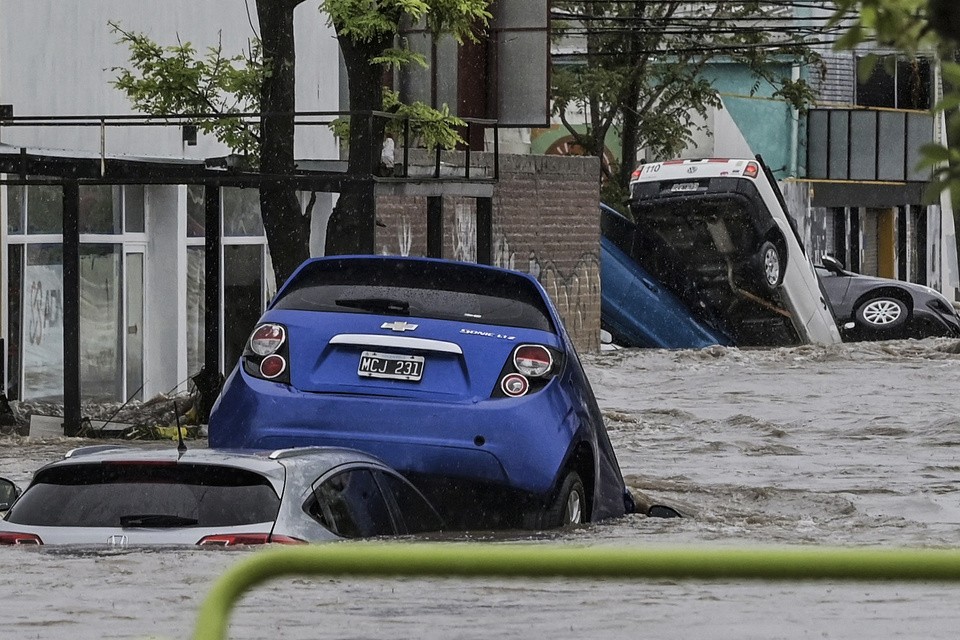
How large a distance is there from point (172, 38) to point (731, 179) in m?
11.0

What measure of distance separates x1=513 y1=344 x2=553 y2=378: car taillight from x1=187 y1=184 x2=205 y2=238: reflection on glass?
42.9 feet

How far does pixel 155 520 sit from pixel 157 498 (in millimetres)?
94

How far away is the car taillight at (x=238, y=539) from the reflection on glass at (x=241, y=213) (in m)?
15.9

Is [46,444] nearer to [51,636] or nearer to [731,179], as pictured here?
[51,636]

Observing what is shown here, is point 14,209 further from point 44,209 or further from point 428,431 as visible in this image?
point 428,431

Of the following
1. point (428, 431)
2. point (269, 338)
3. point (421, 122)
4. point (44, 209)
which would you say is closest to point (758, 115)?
point (44, 209)

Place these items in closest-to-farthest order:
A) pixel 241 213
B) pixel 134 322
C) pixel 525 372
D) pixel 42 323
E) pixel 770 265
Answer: pixel 525 372, pixel 42 323, pixel 134 322, pixel 241 213, pixel 770 265

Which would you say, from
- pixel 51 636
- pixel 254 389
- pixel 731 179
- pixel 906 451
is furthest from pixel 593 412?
pixel 731 179

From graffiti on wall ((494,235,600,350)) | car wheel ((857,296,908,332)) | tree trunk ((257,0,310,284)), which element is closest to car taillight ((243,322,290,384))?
tree trunk ((257,0,310,284))

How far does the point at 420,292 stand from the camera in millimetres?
8789

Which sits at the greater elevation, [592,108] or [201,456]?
[592,108]

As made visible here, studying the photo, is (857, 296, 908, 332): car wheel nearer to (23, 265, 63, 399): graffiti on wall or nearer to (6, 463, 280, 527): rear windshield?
(23, 265, 63, 399): graffiti on wall

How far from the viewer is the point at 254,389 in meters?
8.59

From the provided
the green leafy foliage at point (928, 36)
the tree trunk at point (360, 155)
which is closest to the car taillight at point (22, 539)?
the green leafy foliage at point (928, 36)
